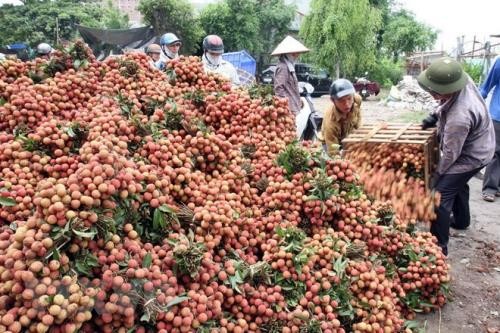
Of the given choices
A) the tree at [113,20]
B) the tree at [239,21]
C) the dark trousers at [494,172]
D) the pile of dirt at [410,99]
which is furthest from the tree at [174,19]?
the dark trousers at [494,172]

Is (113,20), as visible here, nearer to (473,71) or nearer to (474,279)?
(473,71)

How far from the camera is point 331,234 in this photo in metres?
2.80

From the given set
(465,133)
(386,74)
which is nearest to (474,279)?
(465,133)

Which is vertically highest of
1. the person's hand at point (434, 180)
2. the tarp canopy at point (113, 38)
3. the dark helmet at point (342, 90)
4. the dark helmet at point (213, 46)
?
the dark helmet at point (213, 46)

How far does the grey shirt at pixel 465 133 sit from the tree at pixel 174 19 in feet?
67.2

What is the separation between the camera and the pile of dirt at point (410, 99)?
54.4 ft

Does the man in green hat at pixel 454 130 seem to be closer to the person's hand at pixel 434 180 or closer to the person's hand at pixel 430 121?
the person's hand at pixel 434 180

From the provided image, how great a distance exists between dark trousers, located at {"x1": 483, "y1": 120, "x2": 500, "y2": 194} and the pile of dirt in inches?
422

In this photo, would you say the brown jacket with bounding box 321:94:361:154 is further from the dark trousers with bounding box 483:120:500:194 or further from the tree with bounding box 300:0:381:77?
the tree with bounding box 300:0:381:77

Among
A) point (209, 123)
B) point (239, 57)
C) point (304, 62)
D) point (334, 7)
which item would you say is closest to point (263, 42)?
point (304, 62)

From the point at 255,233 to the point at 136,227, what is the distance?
0.75m

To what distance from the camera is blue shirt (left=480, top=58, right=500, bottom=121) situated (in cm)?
573

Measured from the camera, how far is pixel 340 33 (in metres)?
20.4

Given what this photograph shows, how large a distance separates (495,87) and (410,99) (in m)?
12.2
